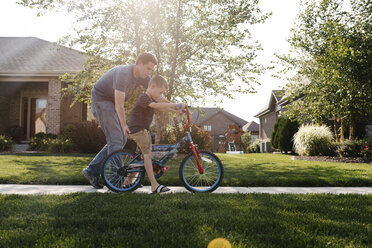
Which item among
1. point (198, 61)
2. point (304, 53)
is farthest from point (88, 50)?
point (304, 53)

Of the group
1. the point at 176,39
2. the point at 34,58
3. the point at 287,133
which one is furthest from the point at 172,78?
the point at 287,133

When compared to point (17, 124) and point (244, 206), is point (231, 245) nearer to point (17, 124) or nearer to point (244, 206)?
point (244, 206)

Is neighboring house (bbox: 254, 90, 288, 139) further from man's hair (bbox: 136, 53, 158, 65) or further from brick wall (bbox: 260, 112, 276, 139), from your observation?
man's hair (bbox: 136, 53, 158, 65)

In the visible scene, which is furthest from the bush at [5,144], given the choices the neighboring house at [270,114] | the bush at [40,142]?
the neighboring house at [270,114]

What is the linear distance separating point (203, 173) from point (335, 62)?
30.8ft

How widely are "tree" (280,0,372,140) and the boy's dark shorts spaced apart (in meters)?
9.32

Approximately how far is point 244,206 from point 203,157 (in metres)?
1.21

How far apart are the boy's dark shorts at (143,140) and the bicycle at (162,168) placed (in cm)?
16

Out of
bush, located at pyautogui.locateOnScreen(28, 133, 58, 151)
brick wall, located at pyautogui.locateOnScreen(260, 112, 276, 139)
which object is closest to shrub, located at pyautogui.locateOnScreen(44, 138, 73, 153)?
bush, located at pyautogui.locateOnScreen(28, 133, 58, 151)

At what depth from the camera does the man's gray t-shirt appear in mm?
3820

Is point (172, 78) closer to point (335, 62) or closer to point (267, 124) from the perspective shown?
point (335, 62)

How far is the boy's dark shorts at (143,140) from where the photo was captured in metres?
3.85

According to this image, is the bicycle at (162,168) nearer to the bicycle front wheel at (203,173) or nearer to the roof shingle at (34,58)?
the bicycle front wheel at (203,173)

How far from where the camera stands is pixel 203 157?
4117 millimetres
